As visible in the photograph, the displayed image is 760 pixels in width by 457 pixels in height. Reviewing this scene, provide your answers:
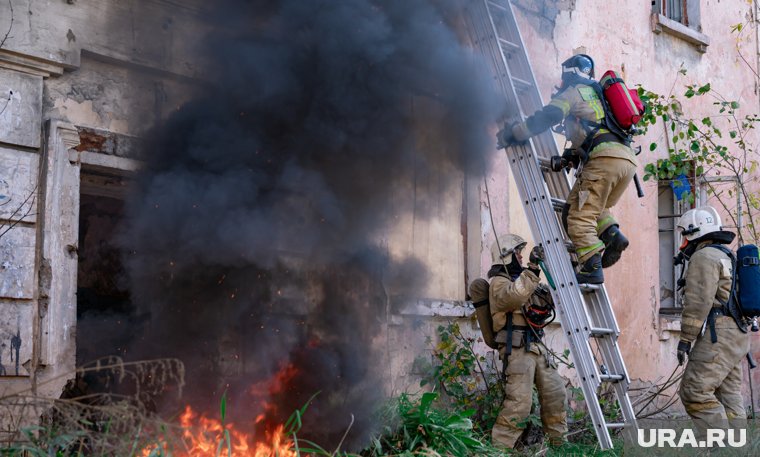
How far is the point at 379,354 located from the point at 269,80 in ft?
6.65

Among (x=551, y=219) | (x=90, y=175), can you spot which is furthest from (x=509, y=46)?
(x=90, y=175)

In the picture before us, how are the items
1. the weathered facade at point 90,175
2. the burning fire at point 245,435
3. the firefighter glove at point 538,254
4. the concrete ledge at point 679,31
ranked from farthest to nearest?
the concrete ledge at point 679,31 < the firefighter glove at point 538,254 < the weathered facade at point 90,175 < the burning fire at point 245,435

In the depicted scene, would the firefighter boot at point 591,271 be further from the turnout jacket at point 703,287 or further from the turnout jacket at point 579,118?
the turnout jacket at point 703,287

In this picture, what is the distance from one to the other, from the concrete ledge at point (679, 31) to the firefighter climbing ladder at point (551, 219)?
408cm

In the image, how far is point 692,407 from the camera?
21.3 ft

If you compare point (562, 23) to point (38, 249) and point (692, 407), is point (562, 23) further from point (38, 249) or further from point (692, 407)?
point (38, 249)

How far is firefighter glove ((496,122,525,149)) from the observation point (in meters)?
6.10

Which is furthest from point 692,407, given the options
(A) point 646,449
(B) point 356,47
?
(B) point 356,47

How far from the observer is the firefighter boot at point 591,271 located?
5.83 metres

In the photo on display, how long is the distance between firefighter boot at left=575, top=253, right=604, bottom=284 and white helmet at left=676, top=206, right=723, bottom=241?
1371 millimetres

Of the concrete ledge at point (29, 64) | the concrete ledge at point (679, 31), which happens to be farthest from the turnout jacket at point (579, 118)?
the concrete ledge at point (679, 31)

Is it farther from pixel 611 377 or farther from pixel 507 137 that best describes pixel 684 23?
pixel 611 377

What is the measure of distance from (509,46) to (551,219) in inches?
58.0

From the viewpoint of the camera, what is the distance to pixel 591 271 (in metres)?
5.84
